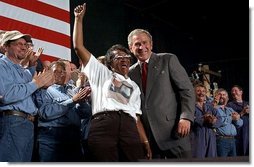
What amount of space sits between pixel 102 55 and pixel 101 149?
58 centimetres

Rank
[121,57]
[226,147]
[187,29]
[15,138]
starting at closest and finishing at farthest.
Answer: [15,138] < [121,57] < [226,147] < [187,29]

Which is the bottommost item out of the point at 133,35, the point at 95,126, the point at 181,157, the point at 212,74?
the point at 181,157

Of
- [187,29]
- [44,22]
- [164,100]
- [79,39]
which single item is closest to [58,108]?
[79,39]

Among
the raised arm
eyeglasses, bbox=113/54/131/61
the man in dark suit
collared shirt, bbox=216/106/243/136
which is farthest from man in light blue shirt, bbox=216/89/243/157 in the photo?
the raised arm

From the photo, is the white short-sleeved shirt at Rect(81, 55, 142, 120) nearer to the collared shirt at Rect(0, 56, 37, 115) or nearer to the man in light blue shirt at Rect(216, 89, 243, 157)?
the collared shirt at Rect(0, 56, 37, 115)

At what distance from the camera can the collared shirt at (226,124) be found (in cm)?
201

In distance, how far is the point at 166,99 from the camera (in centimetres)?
171

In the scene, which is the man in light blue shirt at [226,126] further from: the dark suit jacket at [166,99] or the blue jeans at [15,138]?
the blue jeans at [15,138]

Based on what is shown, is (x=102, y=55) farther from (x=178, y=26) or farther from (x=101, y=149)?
(x=101, y=149)

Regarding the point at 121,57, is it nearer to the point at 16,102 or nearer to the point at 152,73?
the point at 152,73

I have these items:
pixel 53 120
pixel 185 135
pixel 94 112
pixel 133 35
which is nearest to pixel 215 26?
pixel 133 35

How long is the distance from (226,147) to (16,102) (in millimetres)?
1020

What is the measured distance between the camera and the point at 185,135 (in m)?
1.65

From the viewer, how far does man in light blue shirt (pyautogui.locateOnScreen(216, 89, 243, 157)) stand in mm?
1935
